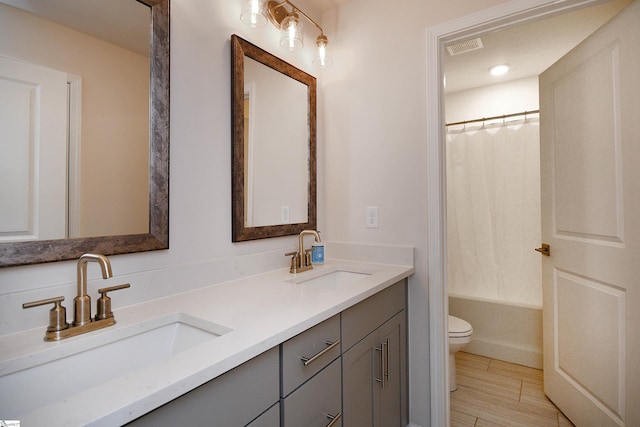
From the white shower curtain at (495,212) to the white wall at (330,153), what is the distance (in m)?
1.45

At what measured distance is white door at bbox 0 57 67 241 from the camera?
32.4 inches

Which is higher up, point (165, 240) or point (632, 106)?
point (632, 106)

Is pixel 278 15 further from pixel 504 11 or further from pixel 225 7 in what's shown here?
pixel 504 11

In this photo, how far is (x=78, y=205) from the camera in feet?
3.08

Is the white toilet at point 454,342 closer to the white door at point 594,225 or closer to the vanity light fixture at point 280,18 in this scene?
the white door at point 594,225

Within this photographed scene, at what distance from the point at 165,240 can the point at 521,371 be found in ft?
8.55

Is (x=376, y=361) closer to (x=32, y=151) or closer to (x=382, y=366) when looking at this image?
(x=382, y=366)

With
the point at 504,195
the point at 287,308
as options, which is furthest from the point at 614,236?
the point at 287,308

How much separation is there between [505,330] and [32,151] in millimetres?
3020

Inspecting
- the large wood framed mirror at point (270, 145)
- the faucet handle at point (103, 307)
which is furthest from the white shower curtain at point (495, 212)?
the faucet handle at point (103, 307)

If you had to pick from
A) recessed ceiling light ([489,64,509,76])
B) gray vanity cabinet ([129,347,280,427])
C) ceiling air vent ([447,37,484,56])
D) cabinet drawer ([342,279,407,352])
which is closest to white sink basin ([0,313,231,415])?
gray vanity cabinet ([129,347,280,427])

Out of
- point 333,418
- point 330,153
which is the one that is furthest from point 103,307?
point 330,153

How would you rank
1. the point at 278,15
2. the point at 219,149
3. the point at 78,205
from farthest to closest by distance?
the point at 278,15 → the point at 219,149 → the point at 78,205

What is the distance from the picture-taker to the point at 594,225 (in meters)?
1.57
